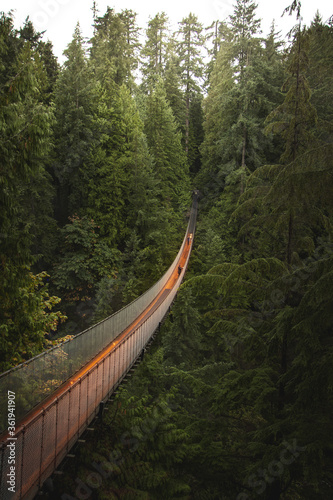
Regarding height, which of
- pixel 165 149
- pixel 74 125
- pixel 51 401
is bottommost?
pixel 51 401

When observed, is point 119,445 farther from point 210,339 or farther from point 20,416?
point 210,339

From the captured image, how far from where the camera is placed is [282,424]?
480 cm

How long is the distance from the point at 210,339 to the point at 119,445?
9.95m

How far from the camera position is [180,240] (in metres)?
27.3

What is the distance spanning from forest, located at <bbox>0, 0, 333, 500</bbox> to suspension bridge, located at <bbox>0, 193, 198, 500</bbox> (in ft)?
4.30

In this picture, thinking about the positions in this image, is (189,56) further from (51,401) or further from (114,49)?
(51,401)

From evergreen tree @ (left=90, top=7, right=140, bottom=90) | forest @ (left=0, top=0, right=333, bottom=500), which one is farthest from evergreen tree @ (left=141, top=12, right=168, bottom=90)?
evergreen tree @ (left=90, top=7, right=140, bottom=90)

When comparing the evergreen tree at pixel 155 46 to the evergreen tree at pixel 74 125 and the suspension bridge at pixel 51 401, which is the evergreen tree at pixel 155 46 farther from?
the suspension bridge at pixel 51 401

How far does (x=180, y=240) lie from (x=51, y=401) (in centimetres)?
2135

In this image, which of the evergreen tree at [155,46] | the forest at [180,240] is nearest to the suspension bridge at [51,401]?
the forest at [180,240]

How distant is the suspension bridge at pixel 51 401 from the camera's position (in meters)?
4.57

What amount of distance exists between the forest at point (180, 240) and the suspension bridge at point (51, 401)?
4.30ft

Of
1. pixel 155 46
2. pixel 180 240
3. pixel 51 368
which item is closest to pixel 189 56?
pixel 155 46

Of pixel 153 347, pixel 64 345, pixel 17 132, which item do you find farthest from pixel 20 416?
pixel 153 347
